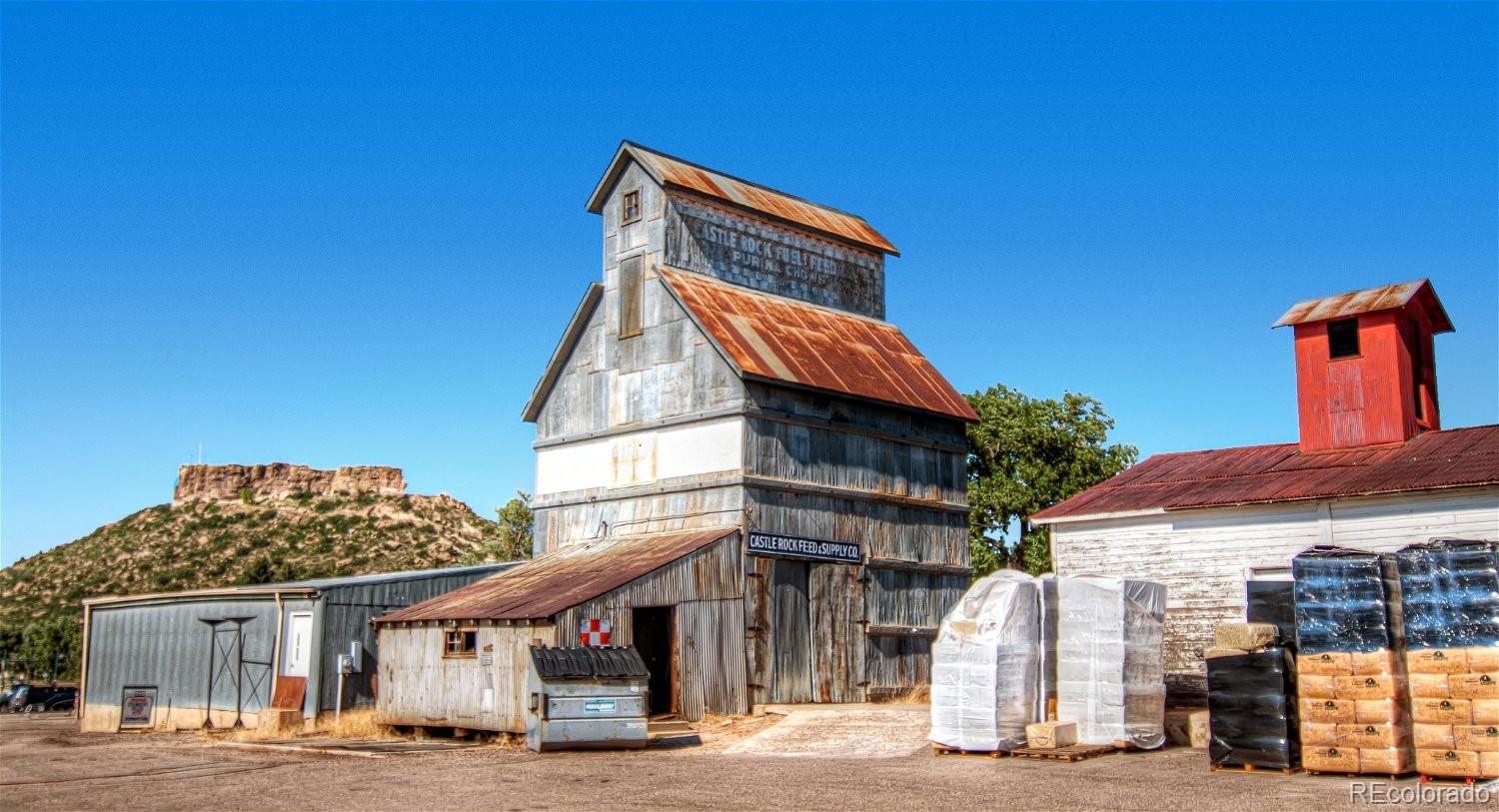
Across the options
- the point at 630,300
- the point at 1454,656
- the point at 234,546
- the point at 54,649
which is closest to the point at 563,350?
the point at 630,300

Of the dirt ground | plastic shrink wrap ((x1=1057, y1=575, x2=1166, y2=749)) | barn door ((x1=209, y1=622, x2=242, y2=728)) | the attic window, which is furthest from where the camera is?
the attic window

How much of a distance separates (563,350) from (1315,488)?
58.2 feet

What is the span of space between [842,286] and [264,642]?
656 inches

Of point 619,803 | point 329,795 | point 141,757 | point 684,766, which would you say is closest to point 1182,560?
point 684,766

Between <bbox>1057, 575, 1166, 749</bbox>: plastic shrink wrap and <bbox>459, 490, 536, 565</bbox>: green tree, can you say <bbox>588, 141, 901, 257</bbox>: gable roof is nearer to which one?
<bbox>1057, 575, 1166, 749</bbox>: plastic shrink wrap

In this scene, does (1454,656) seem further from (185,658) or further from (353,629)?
(185,658)

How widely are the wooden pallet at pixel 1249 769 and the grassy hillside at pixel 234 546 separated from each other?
55.6m

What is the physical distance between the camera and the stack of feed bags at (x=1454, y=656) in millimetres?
15477

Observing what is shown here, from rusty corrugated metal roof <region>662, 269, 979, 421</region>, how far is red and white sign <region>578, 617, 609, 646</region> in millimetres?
6663

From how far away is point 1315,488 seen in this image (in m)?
22.9

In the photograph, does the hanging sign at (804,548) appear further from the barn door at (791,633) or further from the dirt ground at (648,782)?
the dirt ground at (648,782)

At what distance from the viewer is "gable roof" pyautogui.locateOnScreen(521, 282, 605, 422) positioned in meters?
32.7

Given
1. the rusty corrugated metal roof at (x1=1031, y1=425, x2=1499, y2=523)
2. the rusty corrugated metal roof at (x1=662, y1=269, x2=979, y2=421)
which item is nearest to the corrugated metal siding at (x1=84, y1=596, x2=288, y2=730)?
the rusty corrugated metal roof at (x1=662, y1=269, x2=979, y2=421)

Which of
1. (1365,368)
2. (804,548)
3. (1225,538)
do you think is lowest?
(1225,538)
